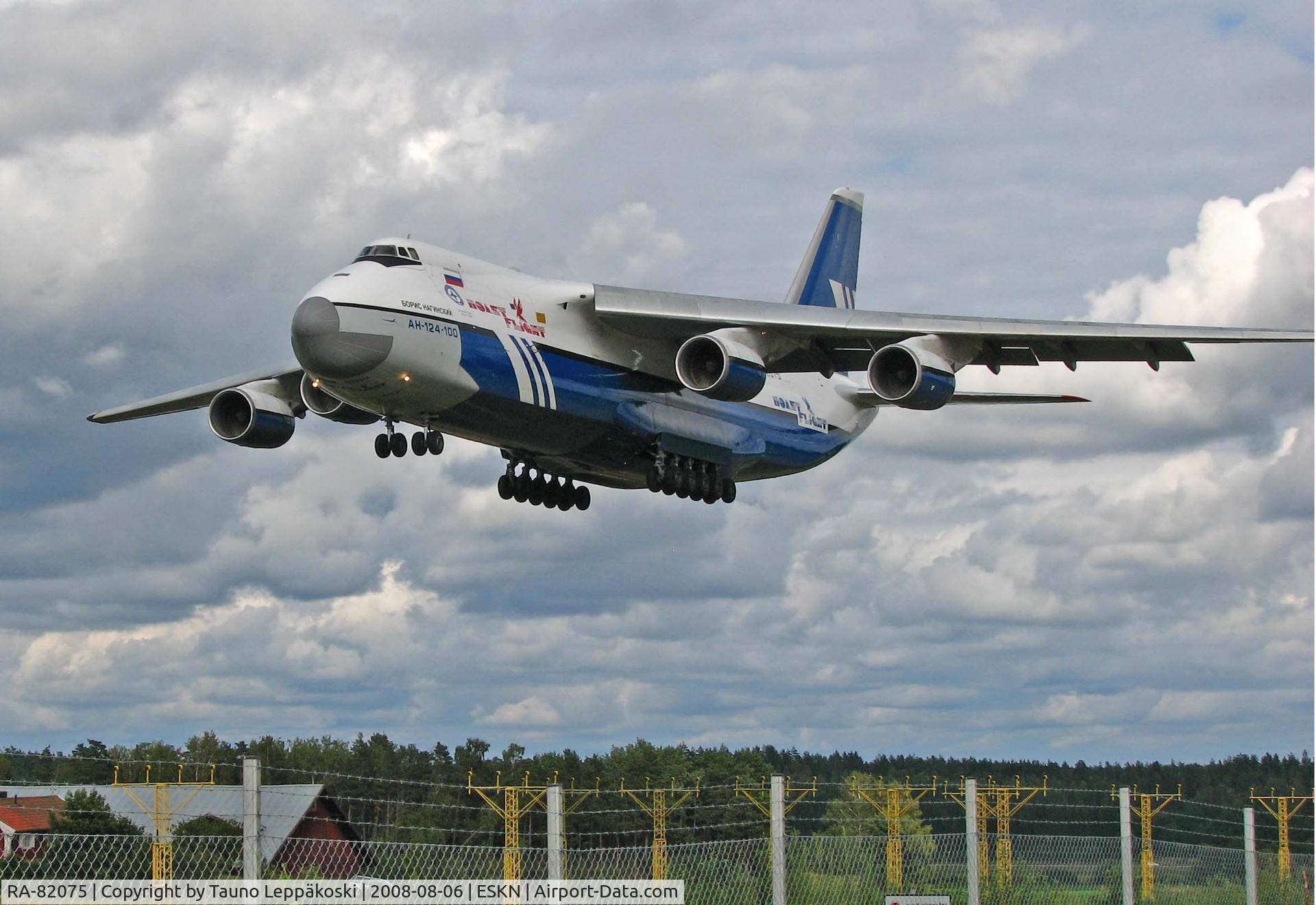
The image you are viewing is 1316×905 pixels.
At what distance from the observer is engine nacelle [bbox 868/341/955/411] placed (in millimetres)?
20641

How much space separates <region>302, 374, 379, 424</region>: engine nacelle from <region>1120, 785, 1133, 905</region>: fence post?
12.8m

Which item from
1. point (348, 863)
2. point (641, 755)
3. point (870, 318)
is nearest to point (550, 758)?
point (641, 755)

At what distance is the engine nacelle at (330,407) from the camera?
75.8 feet

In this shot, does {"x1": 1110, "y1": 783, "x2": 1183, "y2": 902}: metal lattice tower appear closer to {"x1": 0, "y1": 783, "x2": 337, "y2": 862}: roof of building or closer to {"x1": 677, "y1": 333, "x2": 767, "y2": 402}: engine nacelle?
{"x1": 0, "y1": 783, "x2": 337, "y2": 862}: roof of building

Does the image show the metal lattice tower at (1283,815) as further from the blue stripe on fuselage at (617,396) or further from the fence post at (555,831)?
the blue stripe on fuselage at (617,396)

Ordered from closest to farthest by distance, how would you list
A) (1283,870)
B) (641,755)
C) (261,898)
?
(261,898) < (1283,870) < (641,755)

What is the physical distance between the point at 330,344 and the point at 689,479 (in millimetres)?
6789

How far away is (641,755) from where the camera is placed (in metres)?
49.4

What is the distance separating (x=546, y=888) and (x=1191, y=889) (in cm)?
782

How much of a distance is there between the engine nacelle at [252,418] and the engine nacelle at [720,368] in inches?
246

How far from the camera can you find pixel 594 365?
21.5 meters

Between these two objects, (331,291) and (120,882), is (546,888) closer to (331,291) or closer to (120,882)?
(120,882)

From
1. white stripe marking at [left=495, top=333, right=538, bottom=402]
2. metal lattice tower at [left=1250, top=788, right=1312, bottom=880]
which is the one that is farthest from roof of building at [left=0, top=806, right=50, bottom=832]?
metal lattice tower at [left=1250, top=788, right=1312, bottom=880]

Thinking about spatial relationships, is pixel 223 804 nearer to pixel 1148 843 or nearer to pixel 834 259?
pixel 1148 843
